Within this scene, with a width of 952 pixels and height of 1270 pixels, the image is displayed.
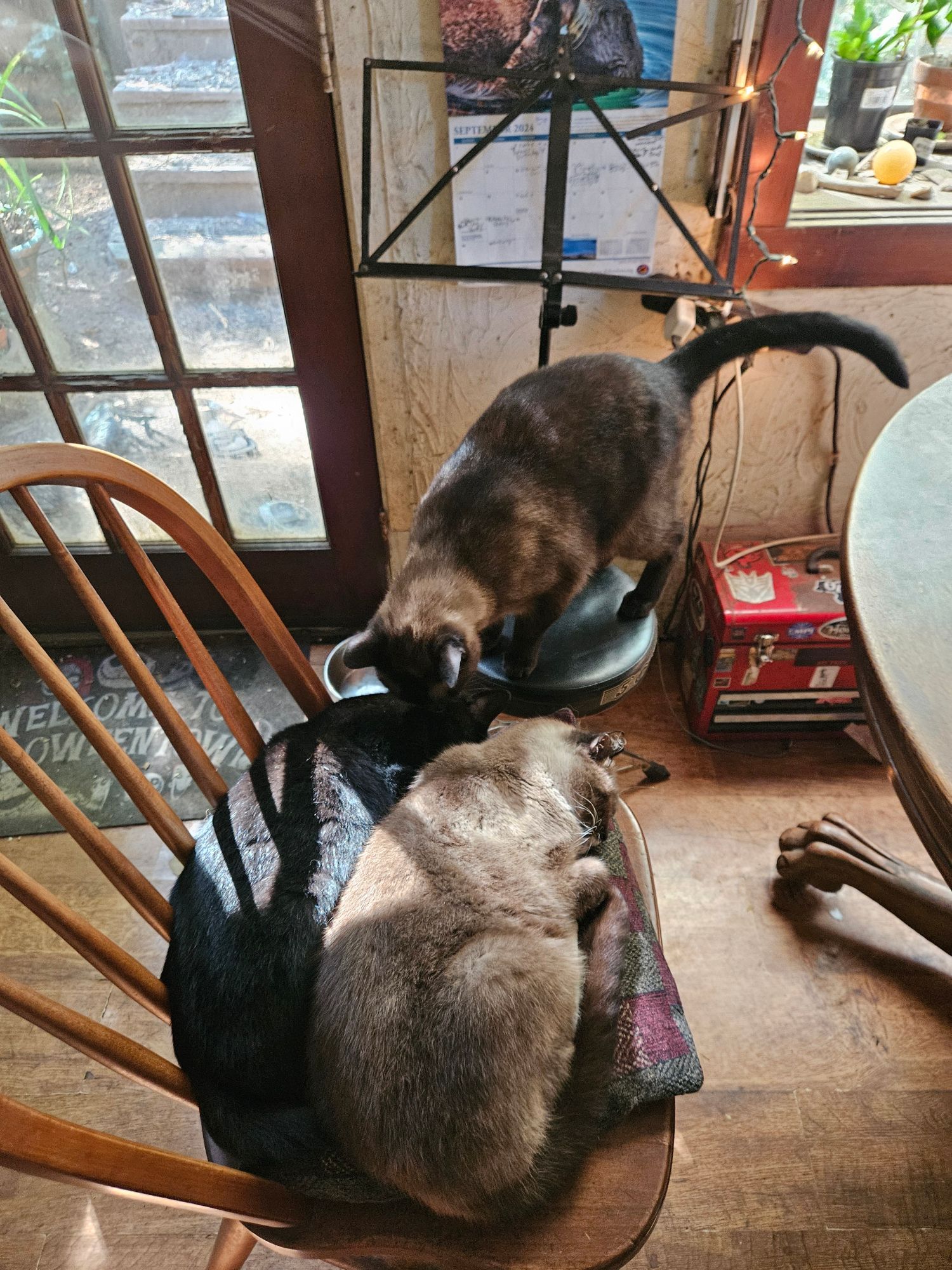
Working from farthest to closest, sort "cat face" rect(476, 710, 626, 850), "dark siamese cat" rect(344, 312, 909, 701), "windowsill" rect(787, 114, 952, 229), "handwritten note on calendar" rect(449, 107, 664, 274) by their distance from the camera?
1. "windowsill" rect(787, 114, 952, 229)
2. "handwritten note on calendar" rect(449, 107, 664, 274)
3. "dark siamese cat" rect(344, 312, 909, 701)
4. "cat face" rect(476, 710, 626, 850)

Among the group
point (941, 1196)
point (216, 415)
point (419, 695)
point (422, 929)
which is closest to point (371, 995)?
point (422, 929)

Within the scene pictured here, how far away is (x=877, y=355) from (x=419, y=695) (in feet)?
3.12

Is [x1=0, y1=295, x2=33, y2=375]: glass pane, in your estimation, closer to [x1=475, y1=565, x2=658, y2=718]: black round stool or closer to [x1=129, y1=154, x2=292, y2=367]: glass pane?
[x1=129, y1=154, x2=292, y2=367]: glass pane

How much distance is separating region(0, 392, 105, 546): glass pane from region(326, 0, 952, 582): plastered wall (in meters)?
0.82

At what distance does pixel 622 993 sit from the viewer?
36.0 inches

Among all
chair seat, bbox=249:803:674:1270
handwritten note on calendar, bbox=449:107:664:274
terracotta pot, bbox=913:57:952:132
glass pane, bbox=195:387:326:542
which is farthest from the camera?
glass pane, bbox=195:387:326:542

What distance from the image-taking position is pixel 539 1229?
29.9 inches

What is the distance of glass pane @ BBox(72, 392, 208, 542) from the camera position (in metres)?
1.87

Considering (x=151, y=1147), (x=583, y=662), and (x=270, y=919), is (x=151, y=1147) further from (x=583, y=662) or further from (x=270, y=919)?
(x=583, y=662)

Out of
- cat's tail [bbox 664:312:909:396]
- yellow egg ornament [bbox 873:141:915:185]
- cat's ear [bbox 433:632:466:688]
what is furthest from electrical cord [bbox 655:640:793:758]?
yellow egg ornament [bbox 873:141:915:185]

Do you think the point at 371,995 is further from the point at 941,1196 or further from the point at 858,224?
the point at 858,224

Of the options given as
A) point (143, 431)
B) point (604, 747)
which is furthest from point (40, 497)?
point (604, 747)

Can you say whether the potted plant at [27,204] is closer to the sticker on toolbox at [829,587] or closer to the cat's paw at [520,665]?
the cat's paw at [520,665]

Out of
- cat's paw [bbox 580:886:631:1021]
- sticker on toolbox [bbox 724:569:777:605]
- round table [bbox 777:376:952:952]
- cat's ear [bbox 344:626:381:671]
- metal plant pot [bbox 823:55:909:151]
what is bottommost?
sticker on toolbox [bbox 724:569:777:605]
